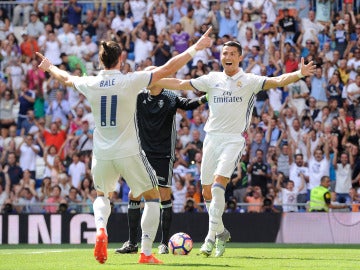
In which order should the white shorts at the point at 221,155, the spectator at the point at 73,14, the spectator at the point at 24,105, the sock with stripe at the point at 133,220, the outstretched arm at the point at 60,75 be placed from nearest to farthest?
the outstretched arm at the point at 60,75, the white shorts at the point at 221,155, the sock with stripe at the point at 133,220, the spectator at the point at 24,105, the spectator at the point at 73,14

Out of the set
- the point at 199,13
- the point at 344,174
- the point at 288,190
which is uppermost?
the point at 199,13

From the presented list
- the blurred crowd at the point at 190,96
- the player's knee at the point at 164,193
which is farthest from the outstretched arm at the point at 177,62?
the blurred crowd at the point at 190,96

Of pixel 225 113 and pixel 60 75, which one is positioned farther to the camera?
pixel 225 113

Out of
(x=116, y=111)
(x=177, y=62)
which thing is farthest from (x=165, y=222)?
(x=177, y=62)

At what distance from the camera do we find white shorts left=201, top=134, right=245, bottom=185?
14.7 metres

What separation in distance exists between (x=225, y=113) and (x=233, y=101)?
0.21 metres

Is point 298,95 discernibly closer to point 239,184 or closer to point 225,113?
point 239,184

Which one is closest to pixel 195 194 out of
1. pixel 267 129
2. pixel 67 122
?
pixel 267 129

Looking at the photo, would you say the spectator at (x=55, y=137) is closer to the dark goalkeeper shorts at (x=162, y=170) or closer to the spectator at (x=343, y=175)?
the spectator at (x=343, y=175)

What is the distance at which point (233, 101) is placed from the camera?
591 inches

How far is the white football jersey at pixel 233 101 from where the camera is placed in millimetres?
15008

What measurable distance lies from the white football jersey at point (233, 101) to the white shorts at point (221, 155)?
0.39 feet

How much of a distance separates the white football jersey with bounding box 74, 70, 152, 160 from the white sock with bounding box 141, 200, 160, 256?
32.2 inches

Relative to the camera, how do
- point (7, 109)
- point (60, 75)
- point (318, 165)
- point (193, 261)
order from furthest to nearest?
point (7, 109) → point (318, 165) → point (193, 261) → point (60, 75)
